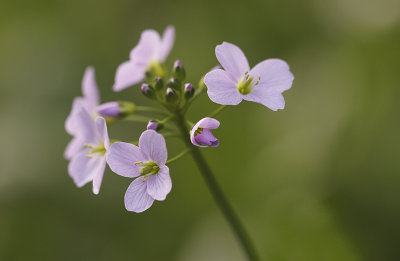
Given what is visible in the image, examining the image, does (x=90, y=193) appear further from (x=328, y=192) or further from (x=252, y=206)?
(x=328, y=192)

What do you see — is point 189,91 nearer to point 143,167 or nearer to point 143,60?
point 143,167

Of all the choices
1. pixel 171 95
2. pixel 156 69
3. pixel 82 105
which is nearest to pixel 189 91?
pixel 171 95

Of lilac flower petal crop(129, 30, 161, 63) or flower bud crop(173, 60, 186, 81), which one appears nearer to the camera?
flower bud crop(173, 60, 186, 81)

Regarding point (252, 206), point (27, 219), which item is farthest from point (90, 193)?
point (252, 206)

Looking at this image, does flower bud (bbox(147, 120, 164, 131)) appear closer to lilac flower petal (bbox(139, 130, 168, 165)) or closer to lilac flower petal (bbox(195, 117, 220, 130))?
lilac flower petal (bbox(139, 130, 168, 165))

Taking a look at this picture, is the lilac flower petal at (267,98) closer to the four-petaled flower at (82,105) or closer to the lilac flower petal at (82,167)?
the lilac flower petal at (82,167)

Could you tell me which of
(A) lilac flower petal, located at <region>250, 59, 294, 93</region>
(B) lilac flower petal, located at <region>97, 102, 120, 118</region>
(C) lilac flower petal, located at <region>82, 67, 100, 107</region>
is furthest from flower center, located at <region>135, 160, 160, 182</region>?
(C) lilac flower petal, located at <region>82, 67, 100, 107</region>
